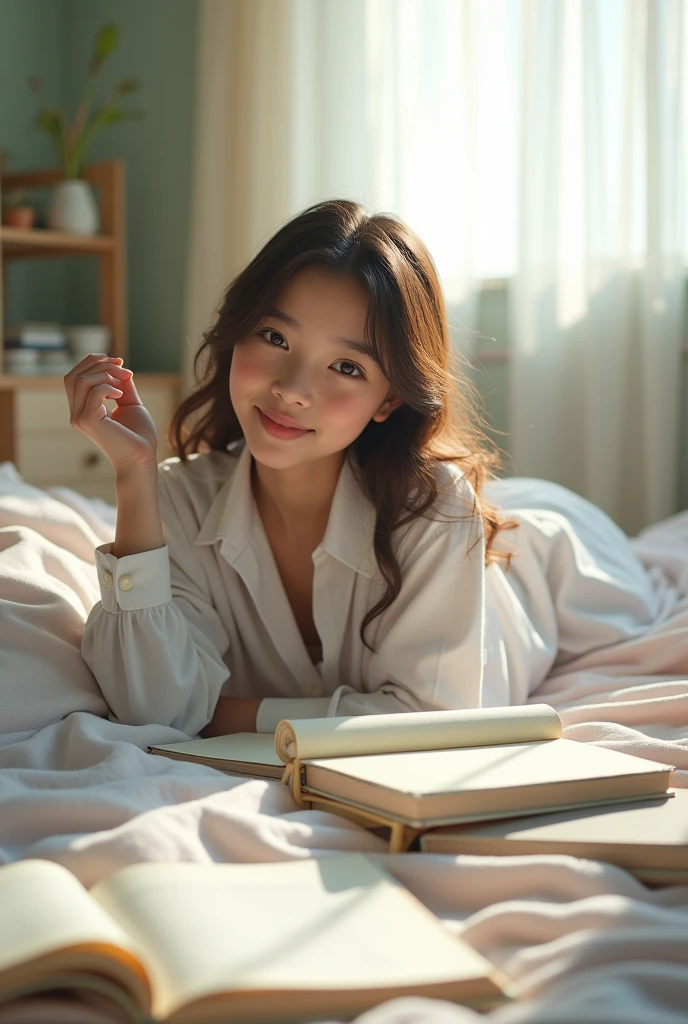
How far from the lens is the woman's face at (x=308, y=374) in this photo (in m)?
1.33

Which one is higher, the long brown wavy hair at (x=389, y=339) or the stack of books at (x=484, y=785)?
the long brown wavy hair at (x=389, y=339)

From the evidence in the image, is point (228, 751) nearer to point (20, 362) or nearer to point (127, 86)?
point (20, 362)

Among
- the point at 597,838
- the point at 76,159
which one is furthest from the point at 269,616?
the point at 76,159

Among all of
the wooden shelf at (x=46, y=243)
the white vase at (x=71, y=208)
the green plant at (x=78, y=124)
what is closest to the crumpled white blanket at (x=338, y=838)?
the wooden shelf at (x=46, y=243)

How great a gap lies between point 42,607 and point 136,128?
10.8ft

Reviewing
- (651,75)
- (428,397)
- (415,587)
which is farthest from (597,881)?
(651,75)

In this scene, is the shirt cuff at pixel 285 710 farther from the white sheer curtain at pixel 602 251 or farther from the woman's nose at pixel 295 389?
the white sheer curtain at pixel 602 251

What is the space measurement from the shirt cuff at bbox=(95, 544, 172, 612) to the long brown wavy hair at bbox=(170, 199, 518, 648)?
0.86ft

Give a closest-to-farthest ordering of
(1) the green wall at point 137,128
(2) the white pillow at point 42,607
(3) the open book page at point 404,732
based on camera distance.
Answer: (3) the open book page at point 404,732 < (2) the white pillow at point 42,607 < (1) the green wall at point 137,128

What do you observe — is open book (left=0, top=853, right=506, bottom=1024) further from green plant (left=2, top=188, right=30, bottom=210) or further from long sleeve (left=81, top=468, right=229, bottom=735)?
green plant (left=2, top=188, right=30, bottom=210)

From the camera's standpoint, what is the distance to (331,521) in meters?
1.42

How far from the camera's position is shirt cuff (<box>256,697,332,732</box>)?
127cm

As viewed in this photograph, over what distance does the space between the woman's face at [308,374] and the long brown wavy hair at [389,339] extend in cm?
2

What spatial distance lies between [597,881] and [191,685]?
2.00 feet
